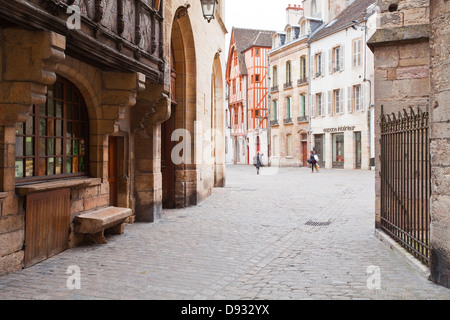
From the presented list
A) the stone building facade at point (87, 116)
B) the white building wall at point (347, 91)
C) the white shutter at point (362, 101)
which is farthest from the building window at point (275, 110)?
the stone building facade at point (87, 116)

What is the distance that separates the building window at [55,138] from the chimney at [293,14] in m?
37.6

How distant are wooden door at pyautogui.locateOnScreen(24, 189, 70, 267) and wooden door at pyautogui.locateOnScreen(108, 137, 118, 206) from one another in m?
2.30

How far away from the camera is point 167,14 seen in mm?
9922

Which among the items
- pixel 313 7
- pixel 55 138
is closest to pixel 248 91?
pixel 313 7

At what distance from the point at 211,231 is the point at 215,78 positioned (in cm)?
1079

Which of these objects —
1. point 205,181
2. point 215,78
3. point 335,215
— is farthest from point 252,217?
point 215,78

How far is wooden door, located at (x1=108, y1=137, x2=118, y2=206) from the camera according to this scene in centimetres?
924

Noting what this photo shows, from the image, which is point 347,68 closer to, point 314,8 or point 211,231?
point 314,8

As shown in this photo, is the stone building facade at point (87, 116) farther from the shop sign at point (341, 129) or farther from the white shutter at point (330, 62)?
the white shutter at point (330, 62)

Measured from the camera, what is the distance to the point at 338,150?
34812 mm

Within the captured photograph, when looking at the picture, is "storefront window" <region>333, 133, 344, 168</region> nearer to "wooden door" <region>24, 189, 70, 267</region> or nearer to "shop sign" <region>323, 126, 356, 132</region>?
"shop sign" <region>323, 126, 356, 132</region>

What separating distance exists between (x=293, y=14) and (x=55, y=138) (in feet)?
129

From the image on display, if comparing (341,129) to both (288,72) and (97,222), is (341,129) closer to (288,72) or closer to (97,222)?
A: (288,72)

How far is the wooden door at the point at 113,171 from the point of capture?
924cm
